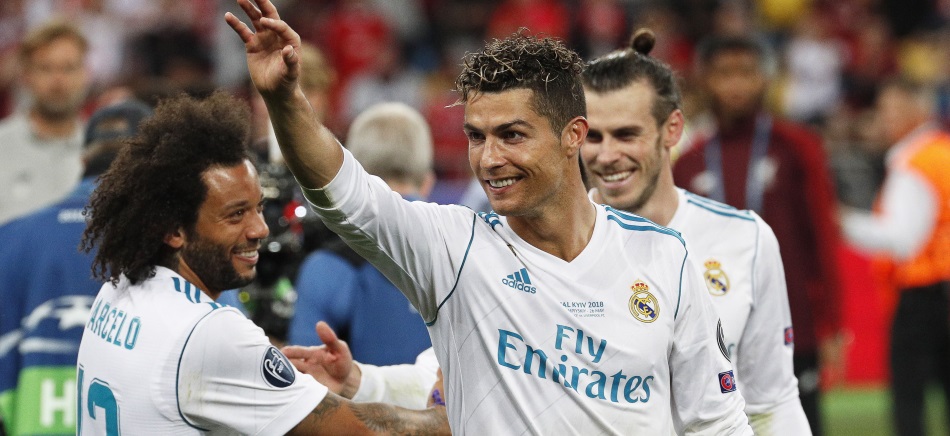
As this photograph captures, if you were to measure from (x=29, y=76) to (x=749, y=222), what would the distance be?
5.52 m

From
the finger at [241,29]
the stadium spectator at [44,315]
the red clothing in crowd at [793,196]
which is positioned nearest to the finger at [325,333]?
the finger at [241,29]

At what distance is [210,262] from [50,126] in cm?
487

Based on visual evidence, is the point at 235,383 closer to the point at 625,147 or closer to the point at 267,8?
the point at 267,8

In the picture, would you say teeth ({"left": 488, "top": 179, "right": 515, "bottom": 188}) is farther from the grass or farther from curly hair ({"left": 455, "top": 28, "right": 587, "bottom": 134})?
the grass

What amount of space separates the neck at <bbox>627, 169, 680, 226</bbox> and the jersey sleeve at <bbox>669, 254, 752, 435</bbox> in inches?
36.6

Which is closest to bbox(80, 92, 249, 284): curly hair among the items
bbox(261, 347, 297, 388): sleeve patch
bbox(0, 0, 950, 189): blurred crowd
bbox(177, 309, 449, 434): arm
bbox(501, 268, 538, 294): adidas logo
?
bbox(177, 309, 449, 434): arm

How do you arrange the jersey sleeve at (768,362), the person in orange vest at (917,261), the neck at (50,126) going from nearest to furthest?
the jersey sleeve at (768,362), the neck at (50,126), the person in orange vest at (917,261)

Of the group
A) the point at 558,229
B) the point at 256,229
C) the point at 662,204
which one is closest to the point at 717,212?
the point at 662,204

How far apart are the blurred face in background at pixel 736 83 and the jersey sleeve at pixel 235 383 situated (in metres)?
5.07

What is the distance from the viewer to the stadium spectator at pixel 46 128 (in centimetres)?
810

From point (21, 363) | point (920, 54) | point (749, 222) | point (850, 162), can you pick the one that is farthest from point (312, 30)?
point (749, 222)

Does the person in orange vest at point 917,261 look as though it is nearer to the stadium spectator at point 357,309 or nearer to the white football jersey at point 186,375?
the stadium spectator at point 357,309

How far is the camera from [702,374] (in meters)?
3.74

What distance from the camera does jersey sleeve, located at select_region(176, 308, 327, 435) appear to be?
3629mm
